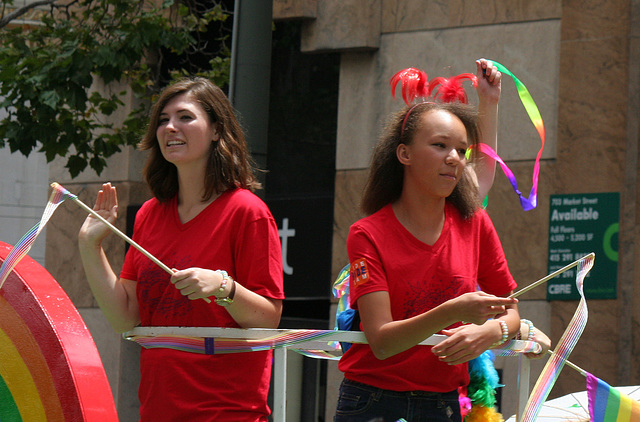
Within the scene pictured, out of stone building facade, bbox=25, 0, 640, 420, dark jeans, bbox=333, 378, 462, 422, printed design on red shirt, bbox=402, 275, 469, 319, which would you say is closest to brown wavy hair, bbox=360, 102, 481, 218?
printed design on red shirt, bbox=402, 275, 469, 319

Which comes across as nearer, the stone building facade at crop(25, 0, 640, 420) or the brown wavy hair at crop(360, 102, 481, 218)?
the brown wavy hair at crop(360, 102, 481, 218)

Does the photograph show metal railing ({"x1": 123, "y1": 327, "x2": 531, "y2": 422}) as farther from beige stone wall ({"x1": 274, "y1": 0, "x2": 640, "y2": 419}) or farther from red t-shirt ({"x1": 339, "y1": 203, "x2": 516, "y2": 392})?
beige stone wall ({"x1": 274, "y1": 0, "x2": 640, "y2": 419})

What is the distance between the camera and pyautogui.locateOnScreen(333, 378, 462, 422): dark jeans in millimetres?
2992

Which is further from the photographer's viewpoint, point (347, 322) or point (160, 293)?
point (347, 322)

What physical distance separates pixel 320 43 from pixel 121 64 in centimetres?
183

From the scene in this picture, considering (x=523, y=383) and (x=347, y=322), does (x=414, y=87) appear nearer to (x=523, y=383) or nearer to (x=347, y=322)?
(x=347, y=322)

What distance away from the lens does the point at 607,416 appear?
2.97 m

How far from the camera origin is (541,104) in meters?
7.41

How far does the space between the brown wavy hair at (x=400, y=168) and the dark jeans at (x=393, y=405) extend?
555mm

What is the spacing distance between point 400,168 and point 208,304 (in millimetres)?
723

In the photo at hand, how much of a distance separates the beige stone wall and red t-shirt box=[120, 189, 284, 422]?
4.42m

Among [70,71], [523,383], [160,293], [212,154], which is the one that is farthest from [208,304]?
[70,71]

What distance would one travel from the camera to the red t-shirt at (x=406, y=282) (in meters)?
2.99

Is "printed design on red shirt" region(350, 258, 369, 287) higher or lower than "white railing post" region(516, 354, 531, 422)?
higher
